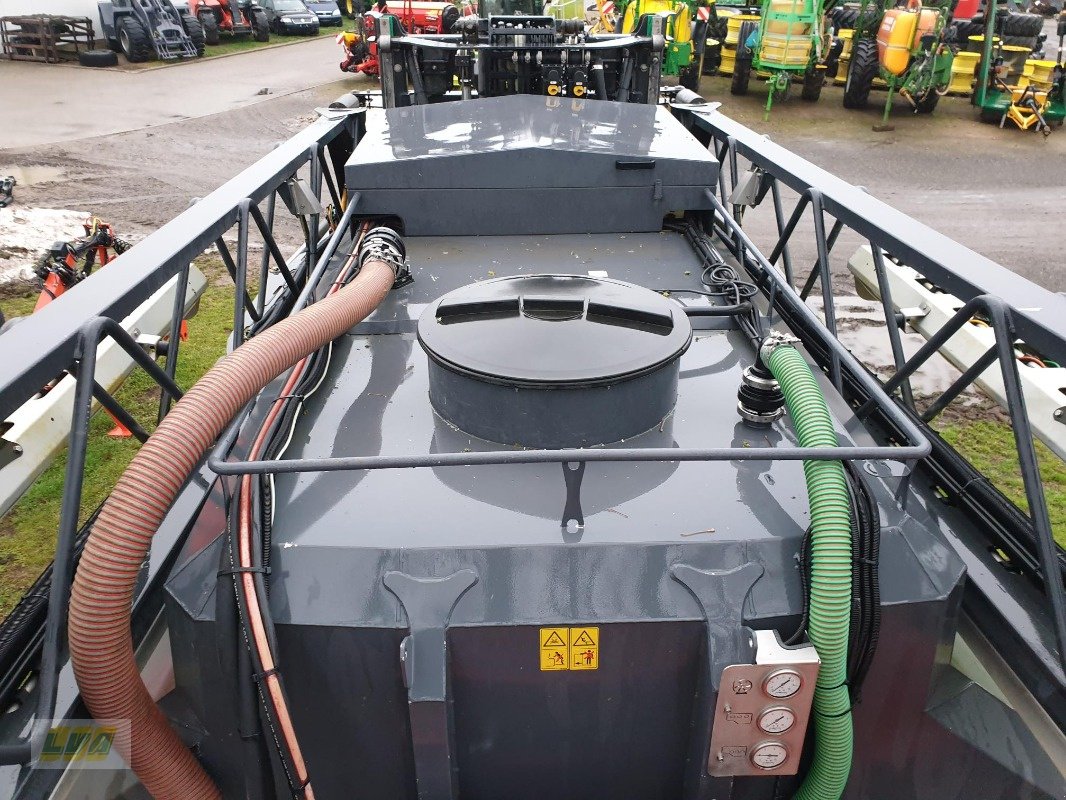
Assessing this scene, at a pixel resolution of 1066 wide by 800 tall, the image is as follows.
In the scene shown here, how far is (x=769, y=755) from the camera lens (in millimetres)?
2229

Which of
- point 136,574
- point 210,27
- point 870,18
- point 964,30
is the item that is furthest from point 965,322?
point 210,27

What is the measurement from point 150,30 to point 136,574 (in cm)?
2459

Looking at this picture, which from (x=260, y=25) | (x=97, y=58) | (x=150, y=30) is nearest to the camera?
(x=97, y=58)

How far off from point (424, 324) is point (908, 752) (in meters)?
2.04

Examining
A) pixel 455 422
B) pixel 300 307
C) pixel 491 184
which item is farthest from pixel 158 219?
pixel 455 422

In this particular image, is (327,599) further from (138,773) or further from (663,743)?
(663,743)

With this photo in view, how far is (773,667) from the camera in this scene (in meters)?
2.09

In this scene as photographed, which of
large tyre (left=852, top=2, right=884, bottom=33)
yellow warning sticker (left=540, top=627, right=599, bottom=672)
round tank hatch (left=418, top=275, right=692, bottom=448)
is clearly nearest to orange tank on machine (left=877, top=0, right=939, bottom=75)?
large tyre (left=852, top=2, right=884, bottom=33)

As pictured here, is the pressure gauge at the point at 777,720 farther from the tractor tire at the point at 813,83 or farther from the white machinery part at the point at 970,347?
the tractor tire at the point at 813,83

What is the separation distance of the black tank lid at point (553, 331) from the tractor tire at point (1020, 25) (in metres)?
19.3

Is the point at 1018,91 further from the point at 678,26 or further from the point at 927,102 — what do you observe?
the point at 678,26

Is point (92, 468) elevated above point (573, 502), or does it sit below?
below

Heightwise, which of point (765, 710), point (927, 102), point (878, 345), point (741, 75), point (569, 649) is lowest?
point (878, 345)

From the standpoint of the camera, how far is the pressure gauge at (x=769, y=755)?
7.25ft
